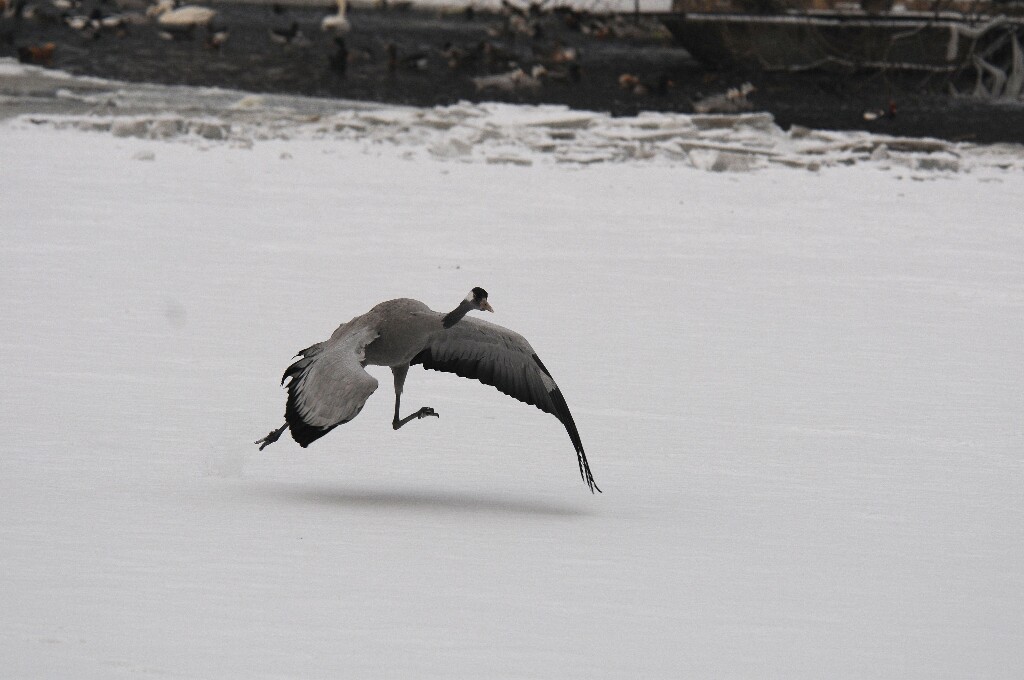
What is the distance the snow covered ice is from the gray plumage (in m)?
0.37

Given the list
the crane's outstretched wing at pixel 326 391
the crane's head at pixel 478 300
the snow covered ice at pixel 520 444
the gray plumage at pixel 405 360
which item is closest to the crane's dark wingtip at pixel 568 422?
the gray plumage at pixel 405 360

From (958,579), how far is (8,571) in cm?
280

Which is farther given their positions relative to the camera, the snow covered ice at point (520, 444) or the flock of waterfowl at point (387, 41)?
the flock of waterfowl at point (387, 41)

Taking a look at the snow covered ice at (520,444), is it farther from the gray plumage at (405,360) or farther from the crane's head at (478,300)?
the crane's head at (478,300)

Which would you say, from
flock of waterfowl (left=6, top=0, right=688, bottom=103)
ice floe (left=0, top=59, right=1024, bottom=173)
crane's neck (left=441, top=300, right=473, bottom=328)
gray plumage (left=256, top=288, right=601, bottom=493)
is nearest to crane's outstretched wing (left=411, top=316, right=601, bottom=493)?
gray plumage (left=256, top=288, right=601, bottom=493)

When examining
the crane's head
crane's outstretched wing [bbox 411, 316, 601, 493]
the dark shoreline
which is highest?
the crane's head

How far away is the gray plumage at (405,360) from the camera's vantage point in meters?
5.47

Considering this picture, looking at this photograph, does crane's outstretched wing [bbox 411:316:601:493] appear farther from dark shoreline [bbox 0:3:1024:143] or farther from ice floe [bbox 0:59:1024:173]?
dark shoreline [bbox 0:3:1024:143]

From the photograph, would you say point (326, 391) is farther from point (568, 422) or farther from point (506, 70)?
point (506, 70)

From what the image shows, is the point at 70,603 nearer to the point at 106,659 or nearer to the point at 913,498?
the point at 106,659

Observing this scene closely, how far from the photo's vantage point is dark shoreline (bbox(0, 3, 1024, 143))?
1154 inches

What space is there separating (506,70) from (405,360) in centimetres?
3193

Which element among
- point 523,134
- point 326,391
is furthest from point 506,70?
point 326,391

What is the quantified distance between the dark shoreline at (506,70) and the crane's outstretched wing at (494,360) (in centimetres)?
2008
